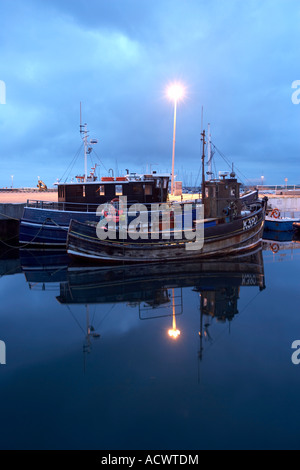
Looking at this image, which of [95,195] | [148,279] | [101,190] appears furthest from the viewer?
[95,195]

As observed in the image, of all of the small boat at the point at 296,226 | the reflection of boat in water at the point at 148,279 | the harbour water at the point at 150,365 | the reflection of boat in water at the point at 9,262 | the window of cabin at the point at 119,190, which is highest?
the window of cabin at the point at 119,190

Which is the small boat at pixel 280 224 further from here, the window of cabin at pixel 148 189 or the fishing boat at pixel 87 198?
the window of cabin at pixel 148 189

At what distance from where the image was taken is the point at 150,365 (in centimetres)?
734

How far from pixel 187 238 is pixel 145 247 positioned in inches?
103

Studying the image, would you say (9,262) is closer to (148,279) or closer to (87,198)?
(87,198)

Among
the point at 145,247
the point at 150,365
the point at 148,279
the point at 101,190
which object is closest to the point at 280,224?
the point at 101,190

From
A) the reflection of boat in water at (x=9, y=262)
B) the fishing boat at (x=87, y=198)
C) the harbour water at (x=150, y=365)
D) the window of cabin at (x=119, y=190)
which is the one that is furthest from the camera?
the window of cabin at (x=119, y=190)

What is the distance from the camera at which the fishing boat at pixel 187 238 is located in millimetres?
16859

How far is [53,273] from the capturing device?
661 inches

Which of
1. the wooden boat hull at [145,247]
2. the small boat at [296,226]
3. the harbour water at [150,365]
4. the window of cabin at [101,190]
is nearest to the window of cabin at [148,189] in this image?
the window of cabin at [101,190]

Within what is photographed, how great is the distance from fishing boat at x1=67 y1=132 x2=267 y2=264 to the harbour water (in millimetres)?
3020

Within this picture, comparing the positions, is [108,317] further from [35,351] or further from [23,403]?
[23,403]

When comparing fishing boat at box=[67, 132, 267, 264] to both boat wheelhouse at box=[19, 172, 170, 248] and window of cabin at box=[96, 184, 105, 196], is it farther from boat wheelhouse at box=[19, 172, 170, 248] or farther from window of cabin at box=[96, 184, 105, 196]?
window of cabin at box=[96, 184, 105, 196]
